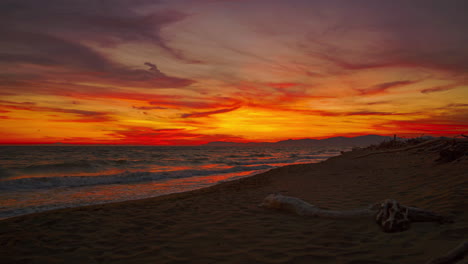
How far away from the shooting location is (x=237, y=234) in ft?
15.7

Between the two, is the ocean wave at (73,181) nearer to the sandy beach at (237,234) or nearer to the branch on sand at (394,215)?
the sandy beach at (237,234)

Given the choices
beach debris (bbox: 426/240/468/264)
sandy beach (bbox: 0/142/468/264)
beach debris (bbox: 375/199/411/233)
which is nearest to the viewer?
beach debris (bbox: 426/240/468/264)

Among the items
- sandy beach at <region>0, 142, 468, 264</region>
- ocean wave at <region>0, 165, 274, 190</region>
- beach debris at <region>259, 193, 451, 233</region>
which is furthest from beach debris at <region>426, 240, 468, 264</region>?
ocean wave at <region>0, 165, 274, 190</region>

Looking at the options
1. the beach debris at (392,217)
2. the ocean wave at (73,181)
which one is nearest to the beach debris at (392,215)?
the beach debris at (392,217)

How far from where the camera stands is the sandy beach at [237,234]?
3.71 meters

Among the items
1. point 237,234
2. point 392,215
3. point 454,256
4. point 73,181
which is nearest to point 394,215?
point 392,215

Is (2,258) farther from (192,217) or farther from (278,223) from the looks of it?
(278,223)

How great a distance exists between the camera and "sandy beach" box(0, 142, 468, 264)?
12.2 ft

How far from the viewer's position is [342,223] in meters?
4.78

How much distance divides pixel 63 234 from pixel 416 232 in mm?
6331

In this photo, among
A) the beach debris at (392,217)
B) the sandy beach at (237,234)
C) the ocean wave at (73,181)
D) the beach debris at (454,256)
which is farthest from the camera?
the ocean wave at (73,181)

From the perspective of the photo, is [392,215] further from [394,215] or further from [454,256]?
[454,256]

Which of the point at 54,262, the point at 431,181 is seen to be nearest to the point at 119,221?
the point at 54,262

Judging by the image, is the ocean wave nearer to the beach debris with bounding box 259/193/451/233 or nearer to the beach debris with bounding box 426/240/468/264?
the beach debris with bounding box 259/193/451/233
